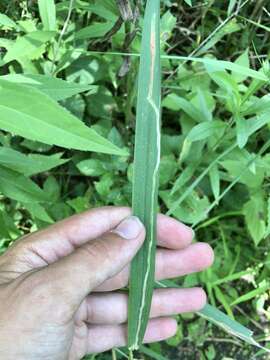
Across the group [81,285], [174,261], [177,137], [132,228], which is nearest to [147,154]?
[132,228]

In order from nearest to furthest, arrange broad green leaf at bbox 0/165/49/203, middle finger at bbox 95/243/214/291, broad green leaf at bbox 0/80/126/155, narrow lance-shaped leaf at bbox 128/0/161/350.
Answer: broad green leaf at bbox 0/80/126/155
narrow lance-shaped leaf at bbox 128/0/161/350
broad green leaf at bbox 0/165/49/203
middle finger at bbox 95/243/214/291

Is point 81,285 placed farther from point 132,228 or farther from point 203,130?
point 203,130

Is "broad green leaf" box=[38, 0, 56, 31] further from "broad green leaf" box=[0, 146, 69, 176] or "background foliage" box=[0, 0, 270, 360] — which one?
"broad green leaf" box=[0, 146, 69, 176]

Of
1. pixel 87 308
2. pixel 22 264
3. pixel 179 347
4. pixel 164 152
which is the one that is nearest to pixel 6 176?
pixel 22 264

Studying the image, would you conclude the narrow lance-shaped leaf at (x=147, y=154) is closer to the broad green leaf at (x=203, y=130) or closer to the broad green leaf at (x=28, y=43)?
the broad green leaf at (x=203, y=130)

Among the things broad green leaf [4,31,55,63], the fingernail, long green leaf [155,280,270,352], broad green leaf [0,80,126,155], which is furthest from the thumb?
broad green leaf [4,31,55,63]

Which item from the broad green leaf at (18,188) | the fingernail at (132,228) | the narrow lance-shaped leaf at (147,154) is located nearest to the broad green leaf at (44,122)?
the narrow lance-shaped leaf at (147,154)
